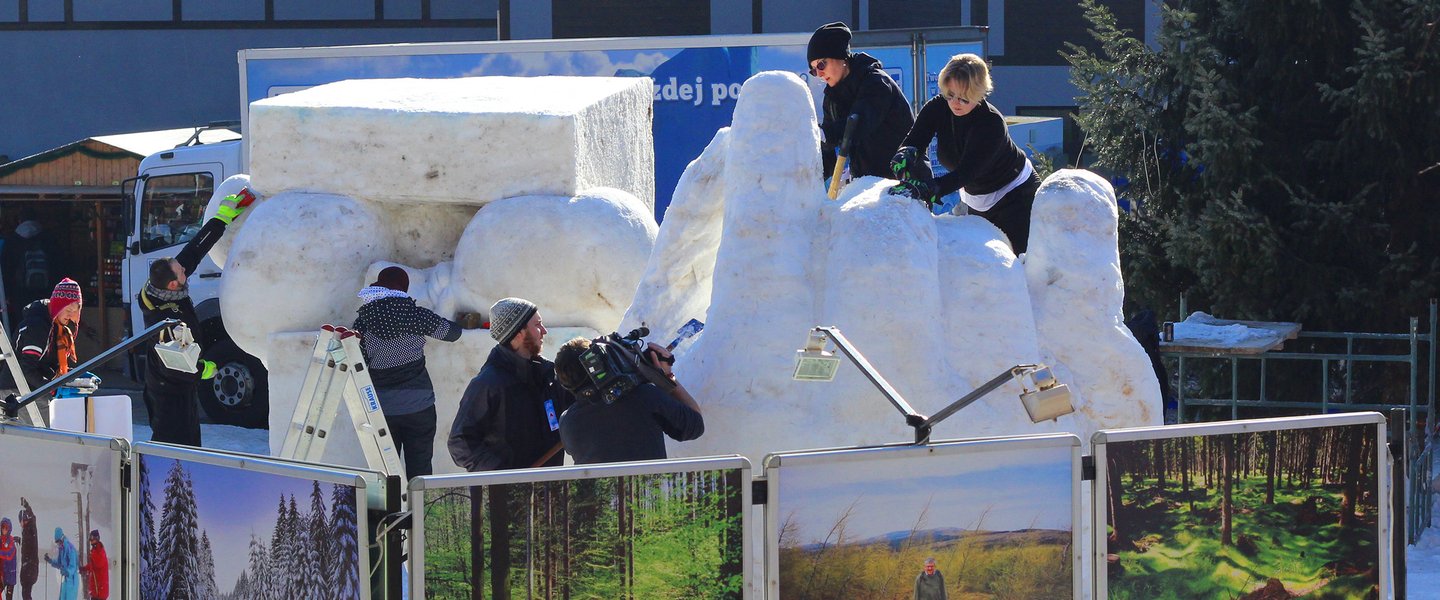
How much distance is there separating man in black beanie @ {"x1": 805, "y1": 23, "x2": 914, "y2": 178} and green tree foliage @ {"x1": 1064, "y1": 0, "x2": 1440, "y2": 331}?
4.05m

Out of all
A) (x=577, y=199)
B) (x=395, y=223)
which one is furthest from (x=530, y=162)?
(x=395, y=223)

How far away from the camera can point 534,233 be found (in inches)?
276

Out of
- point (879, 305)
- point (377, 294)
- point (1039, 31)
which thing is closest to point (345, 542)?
point (879, 305)

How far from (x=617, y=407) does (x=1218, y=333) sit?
14.9ft

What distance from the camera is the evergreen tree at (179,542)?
12.4 feet

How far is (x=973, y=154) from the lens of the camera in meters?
5.24

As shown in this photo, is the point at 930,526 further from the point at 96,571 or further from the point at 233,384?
the point at 233,384

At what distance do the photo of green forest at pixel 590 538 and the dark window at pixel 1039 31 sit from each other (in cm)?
1606

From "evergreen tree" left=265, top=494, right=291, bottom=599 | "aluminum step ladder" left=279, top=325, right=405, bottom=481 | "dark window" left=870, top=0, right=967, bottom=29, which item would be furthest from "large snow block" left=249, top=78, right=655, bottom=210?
"dark window" left=870, top=0, right=967, bottom=29

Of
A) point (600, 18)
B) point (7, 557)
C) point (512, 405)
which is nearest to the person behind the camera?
point (7, 557)

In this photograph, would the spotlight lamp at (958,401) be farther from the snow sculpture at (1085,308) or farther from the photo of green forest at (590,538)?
the snow sculpture at (1085,308)

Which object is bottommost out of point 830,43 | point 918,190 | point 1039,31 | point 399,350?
point 399,350

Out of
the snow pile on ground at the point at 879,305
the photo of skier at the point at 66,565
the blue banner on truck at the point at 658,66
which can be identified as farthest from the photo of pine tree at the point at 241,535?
the blue banner on truck at the point at 658,66

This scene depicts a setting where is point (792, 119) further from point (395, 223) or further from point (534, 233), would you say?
point (395, 223)
